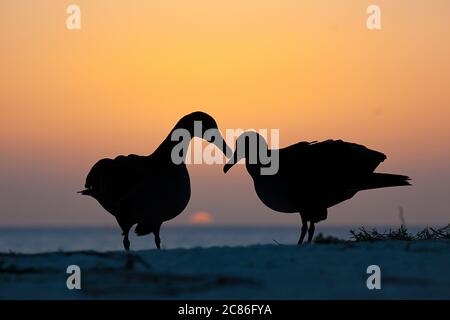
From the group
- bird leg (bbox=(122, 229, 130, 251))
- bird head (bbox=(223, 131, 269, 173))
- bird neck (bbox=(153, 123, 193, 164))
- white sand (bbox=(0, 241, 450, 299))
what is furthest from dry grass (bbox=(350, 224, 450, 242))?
bird leg (bbox=(122, 229, 130, 251))

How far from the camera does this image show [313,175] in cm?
1268

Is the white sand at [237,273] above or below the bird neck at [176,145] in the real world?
below

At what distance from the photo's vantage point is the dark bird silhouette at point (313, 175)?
41.0 ft

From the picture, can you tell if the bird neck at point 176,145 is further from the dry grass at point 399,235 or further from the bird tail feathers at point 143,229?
the dry grass at point 399,235

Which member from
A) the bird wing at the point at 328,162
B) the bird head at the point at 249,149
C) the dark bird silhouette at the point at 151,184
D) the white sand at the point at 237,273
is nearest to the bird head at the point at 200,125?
the dark bird silhouette at the point at 151,184

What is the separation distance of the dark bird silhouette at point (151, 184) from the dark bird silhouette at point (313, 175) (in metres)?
0.91

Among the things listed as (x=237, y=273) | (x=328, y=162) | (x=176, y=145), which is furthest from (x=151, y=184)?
(x=237, y=273)

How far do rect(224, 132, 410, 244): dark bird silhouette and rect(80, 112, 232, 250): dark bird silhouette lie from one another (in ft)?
3.00

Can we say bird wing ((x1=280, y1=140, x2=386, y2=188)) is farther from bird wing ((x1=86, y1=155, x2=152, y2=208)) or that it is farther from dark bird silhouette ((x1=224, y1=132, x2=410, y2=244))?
bird wing ((x1=86, y1=155, x2=152, y2=208))

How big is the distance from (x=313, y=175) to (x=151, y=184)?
2393 mm

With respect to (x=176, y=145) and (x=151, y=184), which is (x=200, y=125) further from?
(x=151, y=184)
